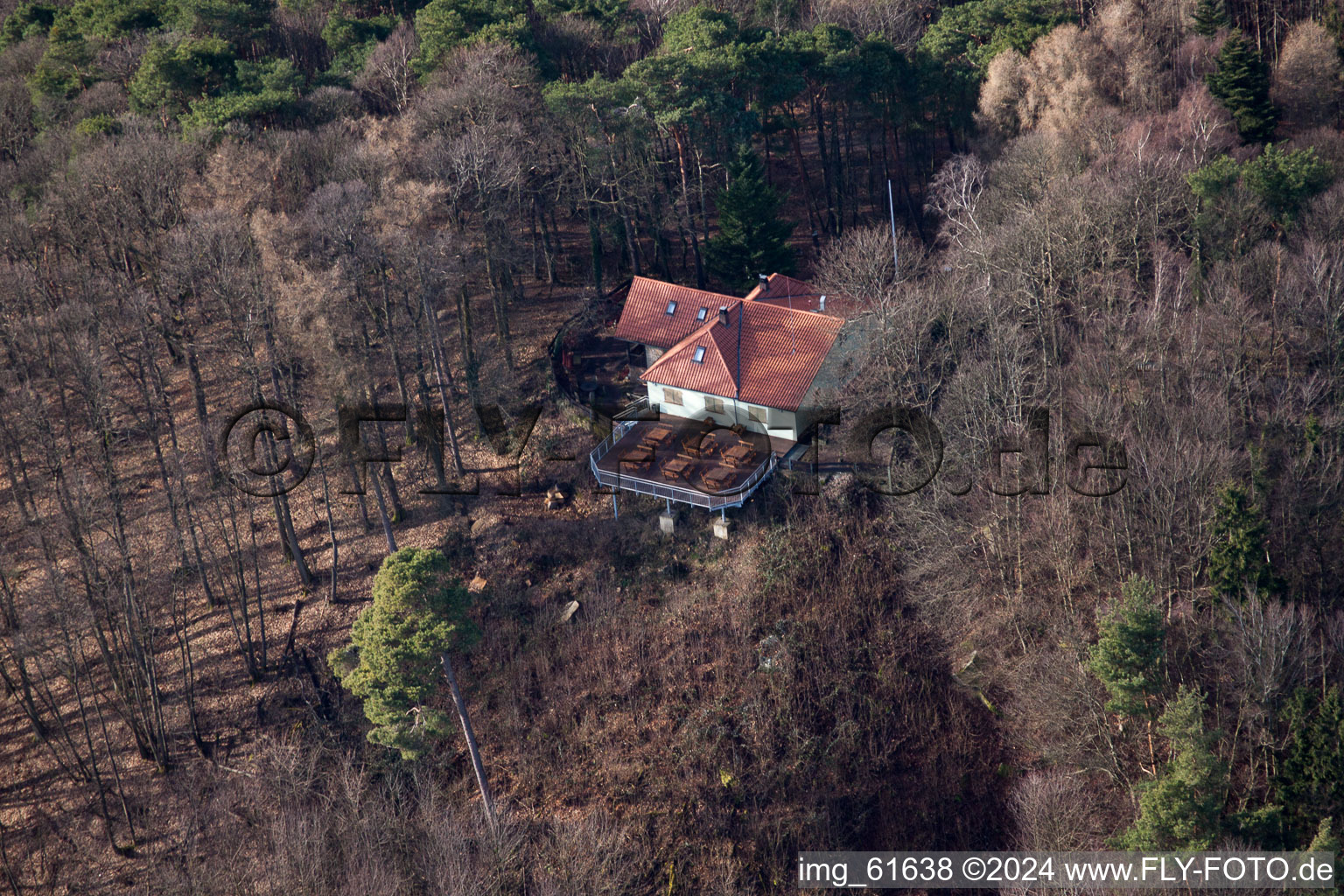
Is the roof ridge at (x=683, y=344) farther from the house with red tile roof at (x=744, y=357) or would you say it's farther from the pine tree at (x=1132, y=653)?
the pine tree at (x=1132, y=653)

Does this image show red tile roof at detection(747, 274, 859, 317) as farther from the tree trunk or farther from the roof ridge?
the tree trunk

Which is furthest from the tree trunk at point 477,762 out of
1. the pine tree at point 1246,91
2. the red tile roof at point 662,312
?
the pine tree at point 1246,91

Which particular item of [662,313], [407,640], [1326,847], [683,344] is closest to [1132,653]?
[1326,847]

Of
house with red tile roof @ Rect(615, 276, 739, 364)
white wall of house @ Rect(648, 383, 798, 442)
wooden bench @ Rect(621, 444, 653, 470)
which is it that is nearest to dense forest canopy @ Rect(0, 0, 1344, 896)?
white wall of house @ Rect(648, 383, 798, 442)

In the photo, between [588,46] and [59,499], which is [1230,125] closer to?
[588,46]

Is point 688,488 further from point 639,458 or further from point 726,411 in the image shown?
point 726,411
